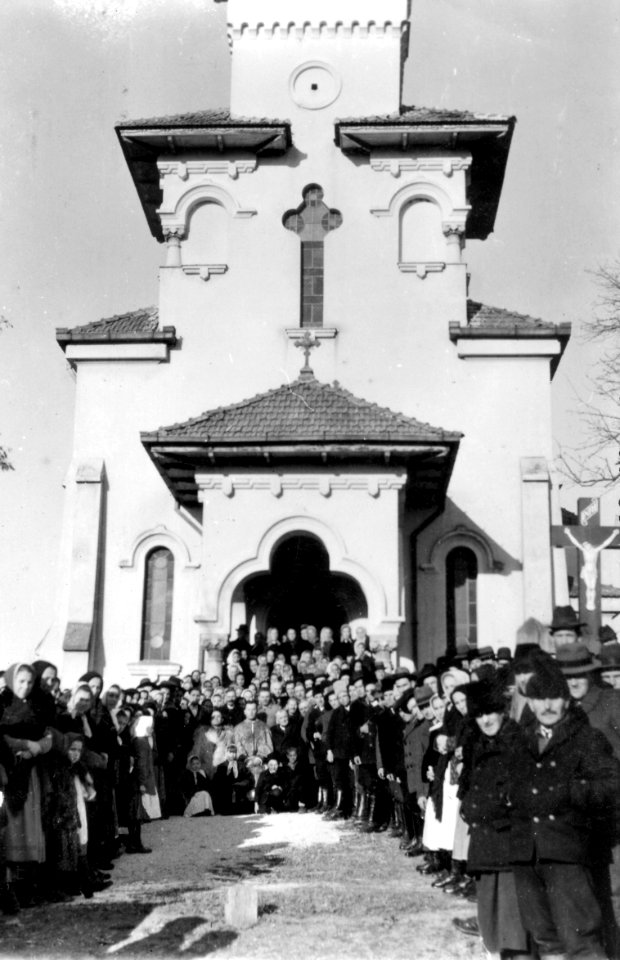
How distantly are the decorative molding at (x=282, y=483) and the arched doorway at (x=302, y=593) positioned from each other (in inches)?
76.4

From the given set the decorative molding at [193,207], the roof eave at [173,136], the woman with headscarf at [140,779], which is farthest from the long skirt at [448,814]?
the roof eave at [173,136]

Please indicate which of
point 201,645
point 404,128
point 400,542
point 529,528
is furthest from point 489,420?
point 201,645

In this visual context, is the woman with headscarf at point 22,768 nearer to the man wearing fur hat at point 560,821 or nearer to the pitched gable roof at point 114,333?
the man wearing fur hat at point 560,821

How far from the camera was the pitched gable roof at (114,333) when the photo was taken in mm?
22047

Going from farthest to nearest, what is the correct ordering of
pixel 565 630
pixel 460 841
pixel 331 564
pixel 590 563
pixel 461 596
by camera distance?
pixel 461 596
pixel 331 564
pixel 590 563
pixel 565 630
pixel 460 841

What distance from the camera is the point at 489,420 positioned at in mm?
21484

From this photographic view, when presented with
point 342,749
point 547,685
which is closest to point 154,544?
point 342,749

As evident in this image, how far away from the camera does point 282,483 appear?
18406 mm

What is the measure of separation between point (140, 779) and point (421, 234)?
554 inches

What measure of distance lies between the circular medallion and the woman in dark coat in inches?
784

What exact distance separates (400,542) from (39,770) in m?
10.9

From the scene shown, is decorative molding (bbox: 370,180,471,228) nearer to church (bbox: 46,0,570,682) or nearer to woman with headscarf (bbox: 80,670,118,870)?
church (bbox: 46,0,570,682)

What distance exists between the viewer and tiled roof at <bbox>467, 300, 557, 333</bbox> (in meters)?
21.7

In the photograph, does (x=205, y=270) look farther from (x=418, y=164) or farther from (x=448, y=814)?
(x=448, y=814)
